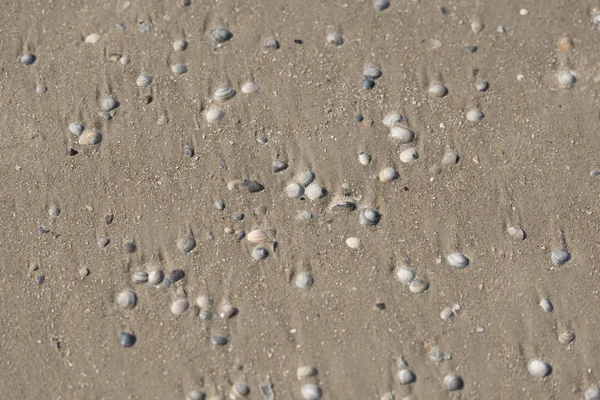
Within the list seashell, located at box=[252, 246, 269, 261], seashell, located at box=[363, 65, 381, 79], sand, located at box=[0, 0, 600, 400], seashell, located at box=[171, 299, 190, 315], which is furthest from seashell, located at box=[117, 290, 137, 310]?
seashell, located at box=[363, 65, 381, 79]

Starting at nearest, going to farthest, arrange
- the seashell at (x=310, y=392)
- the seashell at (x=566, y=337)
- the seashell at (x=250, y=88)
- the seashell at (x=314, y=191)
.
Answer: the seashell at (x=310, y=392) → the seashell at (x=566, y=337) → the seashell at (x=314, y=191) → the seashell at (x=250, y=88)

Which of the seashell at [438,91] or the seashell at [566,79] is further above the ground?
the seashell at [438,91]

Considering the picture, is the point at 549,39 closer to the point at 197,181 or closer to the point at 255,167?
the point at 255,167

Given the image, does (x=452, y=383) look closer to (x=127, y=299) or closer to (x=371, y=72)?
(x=127, y=299)

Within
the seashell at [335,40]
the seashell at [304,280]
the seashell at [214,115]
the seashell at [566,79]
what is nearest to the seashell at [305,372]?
the seashell at [304,280]

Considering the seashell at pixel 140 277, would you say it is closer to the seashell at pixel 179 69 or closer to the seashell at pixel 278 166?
the seashell at pixel 278 166

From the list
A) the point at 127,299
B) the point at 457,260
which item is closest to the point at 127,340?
the point at 127,299

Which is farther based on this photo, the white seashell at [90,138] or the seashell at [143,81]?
the seashell at [143,81]
